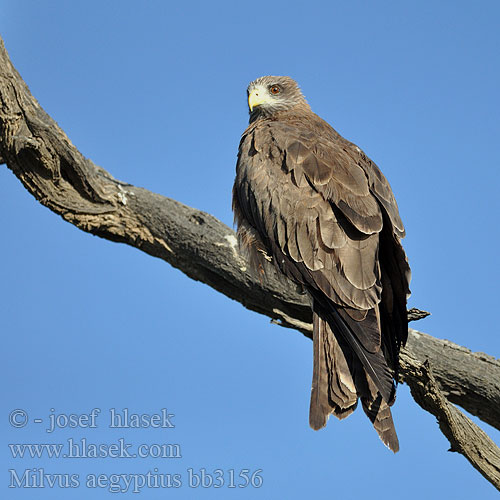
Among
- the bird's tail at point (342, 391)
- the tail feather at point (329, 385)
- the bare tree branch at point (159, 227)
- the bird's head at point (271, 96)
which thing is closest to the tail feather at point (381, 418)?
the bird's tail at point (342, 391)

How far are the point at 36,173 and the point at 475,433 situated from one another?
3.99 metres

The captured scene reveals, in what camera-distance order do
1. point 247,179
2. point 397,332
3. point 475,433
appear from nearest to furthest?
1. point 475,433
2. point 397,332
3. point 247,179

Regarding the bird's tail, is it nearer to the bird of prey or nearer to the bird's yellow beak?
the bird of prey

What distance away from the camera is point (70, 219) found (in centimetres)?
602

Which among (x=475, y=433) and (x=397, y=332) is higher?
(x=397, y=332)

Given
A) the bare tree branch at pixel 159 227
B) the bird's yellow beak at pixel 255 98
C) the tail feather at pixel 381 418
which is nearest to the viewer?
the tail feather at pixel 381 418

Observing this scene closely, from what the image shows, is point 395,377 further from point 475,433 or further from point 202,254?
point 202,254

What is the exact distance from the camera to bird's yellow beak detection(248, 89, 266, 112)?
6699 mm

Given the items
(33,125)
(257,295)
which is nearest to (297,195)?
(257,295)

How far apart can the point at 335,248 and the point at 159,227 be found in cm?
196

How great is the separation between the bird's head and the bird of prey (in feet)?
3.30

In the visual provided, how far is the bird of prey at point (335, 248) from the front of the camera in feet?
14.6

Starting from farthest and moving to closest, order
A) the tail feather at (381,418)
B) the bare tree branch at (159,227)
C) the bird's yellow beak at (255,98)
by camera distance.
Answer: the bird's yellow beak at (255,98), the bare tree branch at (159,227), the tail feather at (381,418)

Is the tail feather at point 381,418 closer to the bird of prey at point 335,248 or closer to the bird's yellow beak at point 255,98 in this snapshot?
the bird of prey at point 335,248
